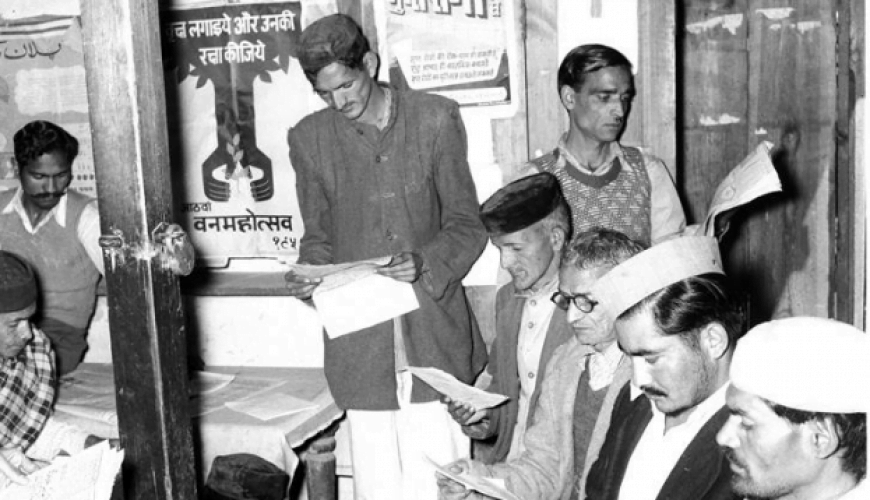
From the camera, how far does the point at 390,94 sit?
13.5 feet

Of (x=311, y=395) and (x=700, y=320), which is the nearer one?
(x=700, y=320)

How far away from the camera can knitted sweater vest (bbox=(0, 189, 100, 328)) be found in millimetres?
5047

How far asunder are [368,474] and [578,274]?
1.51 meters

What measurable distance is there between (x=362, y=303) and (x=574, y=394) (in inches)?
43.2

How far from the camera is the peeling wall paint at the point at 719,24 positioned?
17.1ft

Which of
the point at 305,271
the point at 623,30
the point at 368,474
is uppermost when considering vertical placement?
the point at 623,30

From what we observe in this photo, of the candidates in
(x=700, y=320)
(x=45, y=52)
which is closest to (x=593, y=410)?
(x=700, y=320)

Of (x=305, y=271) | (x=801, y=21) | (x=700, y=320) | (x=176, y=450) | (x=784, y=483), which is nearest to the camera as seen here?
(x=784, y=483)

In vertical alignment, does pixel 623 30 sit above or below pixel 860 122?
above

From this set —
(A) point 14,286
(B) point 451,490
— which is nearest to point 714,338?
(B) point 451,490

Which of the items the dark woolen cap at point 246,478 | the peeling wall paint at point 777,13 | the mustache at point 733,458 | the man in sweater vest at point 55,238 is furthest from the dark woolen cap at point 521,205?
the man in sweater vest at point 55,238

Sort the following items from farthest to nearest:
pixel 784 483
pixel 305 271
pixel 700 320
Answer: pixel 305 271 → pixel 700 320 → pixel 784 483

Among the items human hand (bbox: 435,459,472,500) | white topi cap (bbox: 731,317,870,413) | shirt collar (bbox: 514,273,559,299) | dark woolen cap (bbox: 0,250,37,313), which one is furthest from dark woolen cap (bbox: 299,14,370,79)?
white topi cap (bbox: 731,317,870,413)

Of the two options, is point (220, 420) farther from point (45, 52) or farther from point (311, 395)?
point (45, 52)
